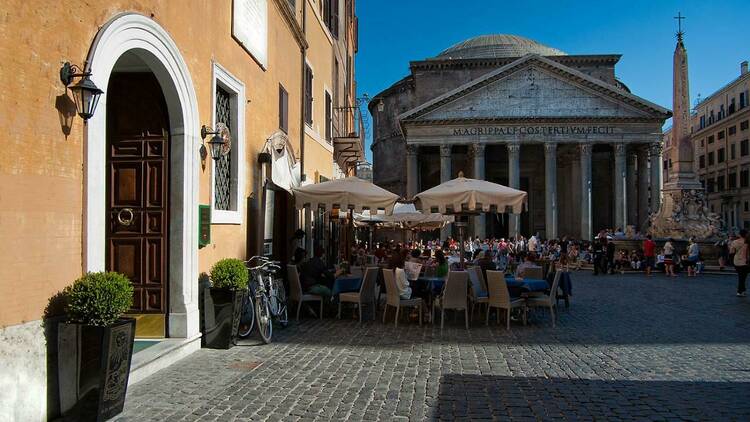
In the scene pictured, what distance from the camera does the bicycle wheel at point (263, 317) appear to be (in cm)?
729

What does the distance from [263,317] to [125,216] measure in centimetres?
201

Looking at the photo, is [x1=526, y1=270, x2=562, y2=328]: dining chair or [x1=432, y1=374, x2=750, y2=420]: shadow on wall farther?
[x1=526, y1=270, x2=562, y2=328]: dining chair

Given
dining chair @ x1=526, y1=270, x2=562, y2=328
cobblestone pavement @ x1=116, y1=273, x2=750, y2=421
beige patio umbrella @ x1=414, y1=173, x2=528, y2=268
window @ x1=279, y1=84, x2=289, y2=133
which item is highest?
window @ x1=279, y1=84, x2=289, y2=133

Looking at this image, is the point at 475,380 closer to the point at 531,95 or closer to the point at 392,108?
the point at 531,95

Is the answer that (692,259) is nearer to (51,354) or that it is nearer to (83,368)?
(83,368)

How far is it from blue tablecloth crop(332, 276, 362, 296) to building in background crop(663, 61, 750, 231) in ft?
164

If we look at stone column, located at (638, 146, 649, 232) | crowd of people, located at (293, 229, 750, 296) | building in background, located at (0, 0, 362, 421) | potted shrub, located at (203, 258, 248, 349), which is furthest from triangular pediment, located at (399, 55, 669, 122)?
potted shrub, located at (203, 258, 248, 349)

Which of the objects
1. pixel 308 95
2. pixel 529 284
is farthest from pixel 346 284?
pixel 308 95

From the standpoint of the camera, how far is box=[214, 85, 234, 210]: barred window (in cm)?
788

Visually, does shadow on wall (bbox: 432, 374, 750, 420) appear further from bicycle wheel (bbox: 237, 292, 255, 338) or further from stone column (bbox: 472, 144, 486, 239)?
stone column (bbox: 472, 144, 486, 239)

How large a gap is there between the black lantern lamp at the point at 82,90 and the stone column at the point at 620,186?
3834 centimetres

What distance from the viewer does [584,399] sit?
5.07 metres

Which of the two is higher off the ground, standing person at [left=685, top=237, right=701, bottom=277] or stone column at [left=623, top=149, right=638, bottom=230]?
stone column at [left=623, top=149, right=638, bottom=230]

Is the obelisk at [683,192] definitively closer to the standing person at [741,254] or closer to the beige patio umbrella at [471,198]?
the standing person at [741,254]
